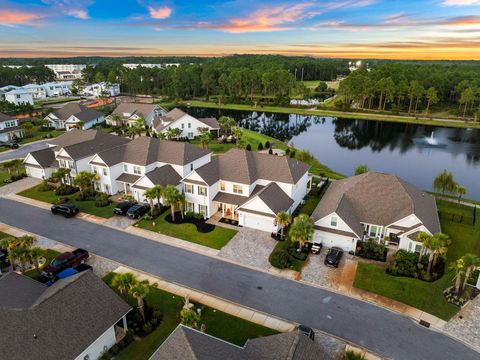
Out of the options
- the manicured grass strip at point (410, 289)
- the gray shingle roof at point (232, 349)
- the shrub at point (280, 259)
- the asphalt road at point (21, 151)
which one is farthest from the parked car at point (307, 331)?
the asphalt road at point (21, 151)

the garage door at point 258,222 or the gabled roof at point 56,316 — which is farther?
the garage door at point 258,222

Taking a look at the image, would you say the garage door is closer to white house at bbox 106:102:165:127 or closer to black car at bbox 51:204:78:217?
black car at bbox 51:204:78:217

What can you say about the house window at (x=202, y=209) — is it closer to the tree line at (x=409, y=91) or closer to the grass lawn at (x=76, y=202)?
the grass lawn at (x=76, y=202)

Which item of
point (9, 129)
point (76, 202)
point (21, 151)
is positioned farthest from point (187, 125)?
point (9, 129)

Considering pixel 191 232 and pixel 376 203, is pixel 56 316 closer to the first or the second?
pixel 191 232

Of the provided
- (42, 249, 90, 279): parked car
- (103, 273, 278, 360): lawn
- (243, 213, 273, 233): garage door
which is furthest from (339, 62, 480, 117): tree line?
(42, 249, 90, 279): parked car

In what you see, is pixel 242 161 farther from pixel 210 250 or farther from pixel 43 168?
pixel 43 168
